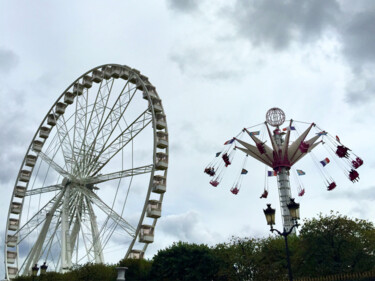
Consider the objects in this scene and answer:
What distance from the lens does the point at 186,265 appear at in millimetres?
35344

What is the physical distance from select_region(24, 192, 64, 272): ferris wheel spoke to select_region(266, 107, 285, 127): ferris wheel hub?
989 inches

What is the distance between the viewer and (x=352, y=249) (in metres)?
Answer: 29.4

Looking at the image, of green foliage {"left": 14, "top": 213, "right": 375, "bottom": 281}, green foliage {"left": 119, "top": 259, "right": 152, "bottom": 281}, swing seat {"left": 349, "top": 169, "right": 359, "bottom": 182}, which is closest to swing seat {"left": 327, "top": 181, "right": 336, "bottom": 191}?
swing seat {"left": 349, "top": 169, "right": 359, "bottom": 182}

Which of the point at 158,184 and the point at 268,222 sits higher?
the point at 158,184

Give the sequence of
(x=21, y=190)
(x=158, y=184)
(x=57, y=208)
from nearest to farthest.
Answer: (x=158, y=184) → (x=57, y=208) → (x=21, y=190)

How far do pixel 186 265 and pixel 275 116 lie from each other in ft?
78.0

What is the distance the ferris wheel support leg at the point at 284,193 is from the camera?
152ft

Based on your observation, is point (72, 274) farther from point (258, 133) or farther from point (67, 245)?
point (258, 133)

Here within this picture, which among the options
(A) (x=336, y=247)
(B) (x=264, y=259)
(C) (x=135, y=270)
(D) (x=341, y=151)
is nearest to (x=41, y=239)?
(C) (x=135, y=270)

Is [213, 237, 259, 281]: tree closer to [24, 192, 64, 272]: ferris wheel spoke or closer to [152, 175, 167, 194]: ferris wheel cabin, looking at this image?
[152, 175, 167, 194]: ferris wheel cabin

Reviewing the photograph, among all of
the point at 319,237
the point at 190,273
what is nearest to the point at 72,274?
the point at 190,273

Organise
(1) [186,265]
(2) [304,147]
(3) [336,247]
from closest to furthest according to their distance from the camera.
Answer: (3) [336,247], (1) [186,265], (2) [304,147]

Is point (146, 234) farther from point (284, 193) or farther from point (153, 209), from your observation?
point (284, 193)

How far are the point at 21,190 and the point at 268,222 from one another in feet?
110
